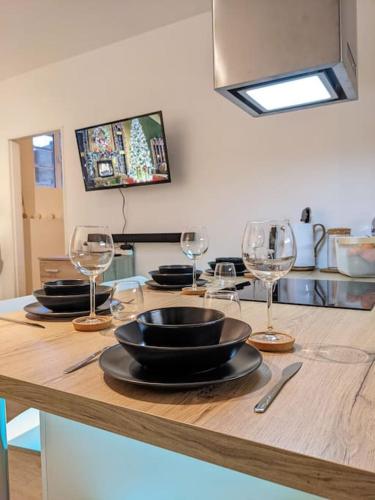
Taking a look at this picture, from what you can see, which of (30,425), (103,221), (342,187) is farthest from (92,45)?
(30,425)

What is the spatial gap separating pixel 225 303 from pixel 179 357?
26 centimetres

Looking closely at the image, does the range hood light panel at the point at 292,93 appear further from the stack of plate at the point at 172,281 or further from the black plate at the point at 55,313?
the black plate at the point at 55,313

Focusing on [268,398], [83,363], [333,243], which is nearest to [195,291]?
[83,363]

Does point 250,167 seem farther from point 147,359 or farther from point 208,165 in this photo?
point 147,359

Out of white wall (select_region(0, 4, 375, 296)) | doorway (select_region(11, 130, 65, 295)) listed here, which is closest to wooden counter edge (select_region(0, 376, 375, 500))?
white wall (select_region(0, 4, 375, 296))

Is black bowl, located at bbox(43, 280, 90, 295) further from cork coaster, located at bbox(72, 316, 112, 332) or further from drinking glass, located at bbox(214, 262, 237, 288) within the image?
drinking glass, located at bbox(214, 262, 237, 288)

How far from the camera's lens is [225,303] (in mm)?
746

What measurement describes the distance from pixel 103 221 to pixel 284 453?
9.91 feet

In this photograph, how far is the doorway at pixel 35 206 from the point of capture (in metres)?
3.95

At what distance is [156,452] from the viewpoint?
2.61 feet

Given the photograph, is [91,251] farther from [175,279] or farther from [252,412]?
[252,412]

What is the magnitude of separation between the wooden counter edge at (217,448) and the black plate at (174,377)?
0.16 ft

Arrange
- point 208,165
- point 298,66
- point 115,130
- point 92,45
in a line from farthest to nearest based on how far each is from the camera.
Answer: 1. point 92,45
2. point 115,130
3. point 208,165
4. point 298,66

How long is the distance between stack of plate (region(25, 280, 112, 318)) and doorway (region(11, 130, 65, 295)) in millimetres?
3172
